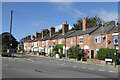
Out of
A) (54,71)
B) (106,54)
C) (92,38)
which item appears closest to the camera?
(54,71)

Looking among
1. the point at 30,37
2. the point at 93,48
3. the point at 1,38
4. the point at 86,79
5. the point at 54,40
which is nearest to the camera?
the point at 86,79

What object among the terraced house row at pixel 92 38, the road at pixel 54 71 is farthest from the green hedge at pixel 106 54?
the road at pixel 54 71

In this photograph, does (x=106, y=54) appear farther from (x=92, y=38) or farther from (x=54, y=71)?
(x=54, y=71)

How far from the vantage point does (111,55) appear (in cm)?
2456

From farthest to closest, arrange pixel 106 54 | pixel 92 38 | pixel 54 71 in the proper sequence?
pixel 92 38, pixel 106 54, pixel 54 71

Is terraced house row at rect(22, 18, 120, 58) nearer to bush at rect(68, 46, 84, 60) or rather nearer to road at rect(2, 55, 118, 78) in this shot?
bush at rect(68, 46, 84, 60)

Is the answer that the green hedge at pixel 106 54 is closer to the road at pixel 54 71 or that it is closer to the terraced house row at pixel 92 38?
the terraced house row at pixel 92 38

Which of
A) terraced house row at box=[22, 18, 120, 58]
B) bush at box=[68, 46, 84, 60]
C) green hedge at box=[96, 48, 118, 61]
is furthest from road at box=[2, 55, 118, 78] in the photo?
bush at box=[68, 46, 84, 60]

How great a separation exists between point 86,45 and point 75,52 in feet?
10.1

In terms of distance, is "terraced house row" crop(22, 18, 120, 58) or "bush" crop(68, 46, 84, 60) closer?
"terraced house row" crop(22, 18, 120, 58)

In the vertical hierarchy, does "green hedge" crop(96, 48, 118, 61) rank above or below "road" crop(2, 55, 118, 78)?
above

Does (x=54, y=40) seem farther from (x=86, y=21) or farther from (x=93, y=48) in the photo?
(x=93, y=48)

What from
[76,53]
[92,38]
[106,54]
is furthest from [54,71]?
[92,38]

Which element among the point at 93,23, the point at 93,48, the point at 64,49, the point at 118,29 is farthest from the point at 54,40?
the point at 93,23
